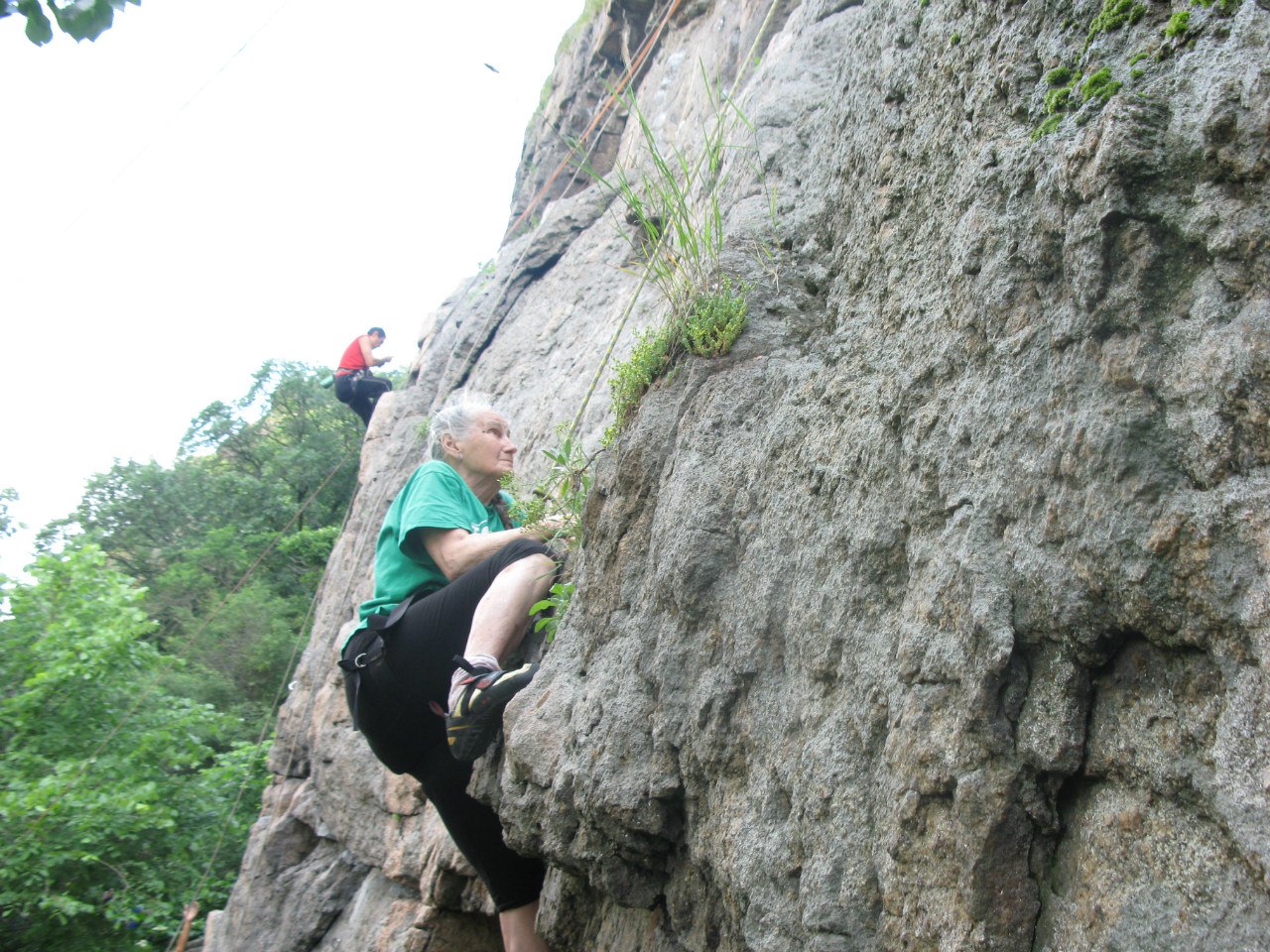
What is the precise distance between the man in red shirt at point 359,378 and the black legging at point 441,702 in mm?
10643

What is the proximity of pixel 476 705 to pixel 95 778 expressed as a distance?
10194 millimetres

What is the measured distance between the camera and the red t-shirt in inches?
568

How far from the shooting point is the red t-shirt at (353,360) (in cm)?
1442

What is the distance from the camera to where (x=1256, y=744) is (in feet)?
4.79

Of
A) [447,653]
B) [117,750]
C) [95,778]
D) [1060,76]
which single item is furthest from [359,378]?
[1060,76]

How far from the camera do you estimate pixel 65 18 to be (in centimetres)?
379

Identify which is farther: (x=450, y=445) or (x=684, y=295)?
(x=450, y=445)

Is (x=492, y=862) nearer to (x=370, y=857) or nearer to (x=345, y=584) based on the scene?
(x=370, y=857)

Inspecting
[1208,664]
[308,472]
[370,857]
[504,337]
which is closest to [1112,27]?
[1208,664]

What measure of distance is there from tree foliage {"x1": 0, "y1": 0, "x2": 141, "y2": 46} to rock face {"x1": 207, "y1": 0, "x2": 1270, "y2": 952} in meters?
2.50

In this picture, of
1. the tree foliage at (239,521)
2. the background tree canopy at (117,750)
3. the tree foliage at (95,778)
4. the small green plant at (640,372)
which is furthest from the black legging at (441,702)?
the tree foliage at (239,521)

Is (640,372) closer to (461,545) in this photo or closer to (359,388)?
(461,545)

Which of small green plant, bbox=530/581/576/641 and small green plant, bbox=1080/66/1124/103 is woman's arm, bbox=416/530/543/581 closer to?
small green plant, bbox=530/581/576/641

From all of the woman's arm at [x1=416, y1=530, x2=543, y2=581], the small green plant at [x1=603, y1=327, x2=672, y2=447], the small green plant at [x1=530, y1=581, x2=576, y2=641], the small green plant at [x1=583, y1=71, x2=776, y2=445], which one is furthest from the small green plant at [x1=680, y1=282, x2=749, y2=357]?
the woman's arm at [x1=416, y1=530, x2=543, y2=581]
